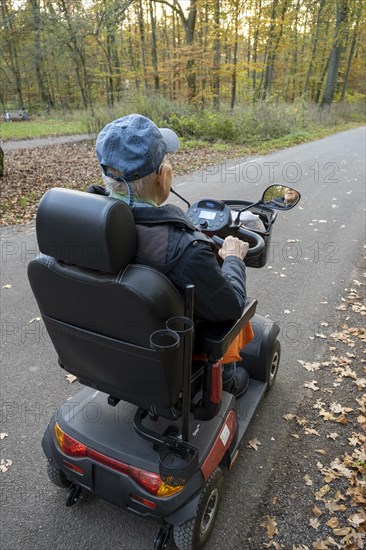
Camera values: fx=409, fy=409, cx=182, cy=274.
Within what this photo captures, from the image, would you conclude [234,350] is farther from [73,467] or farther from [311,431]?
[311,431]

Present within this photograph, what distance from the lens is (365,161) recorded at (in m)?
13.3

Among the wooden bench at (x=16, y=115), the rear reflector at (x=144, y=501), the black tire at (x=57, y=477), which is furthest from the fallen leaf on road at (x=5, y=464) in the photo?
the wooden bench at (x=16, y=115)

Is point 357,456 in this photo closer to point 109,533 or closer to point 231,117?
point 109,533

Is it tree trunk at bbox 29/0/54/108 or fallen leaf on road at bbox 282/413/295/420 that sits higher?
tree trunk at bbox 29/0/54/108

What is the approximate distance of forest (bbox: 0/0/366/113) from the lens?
821 inches

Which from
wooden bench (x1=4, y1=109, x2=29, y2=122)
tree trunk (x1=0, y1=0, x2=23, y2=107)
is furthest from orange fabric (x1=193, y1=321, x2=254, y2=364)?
wooden bench (x1=4, y1=109, x2=29, y2=122)

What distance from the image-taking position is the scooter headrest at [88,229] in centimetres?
144

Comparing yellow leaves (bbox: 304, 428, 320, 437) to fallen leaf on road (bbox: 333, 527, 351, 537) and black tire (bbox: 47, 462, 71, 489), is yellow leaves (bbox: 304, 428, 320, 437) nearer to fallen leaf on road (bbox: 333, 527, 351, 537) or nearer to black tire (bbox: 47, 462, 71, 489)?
fallen leaf on road (bbox: 333, 527, 351, 537)

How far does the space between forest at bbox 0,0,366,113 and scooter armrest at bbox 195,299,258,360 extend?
1577cm

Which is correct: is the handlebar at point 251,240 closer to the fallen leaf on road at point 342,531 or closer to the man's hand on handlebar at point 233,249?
the man's hand on handlebar at point 233,249

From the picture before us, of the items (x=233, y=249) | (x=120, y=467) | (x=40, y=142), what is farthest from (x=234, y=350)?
(x=40, y=142)

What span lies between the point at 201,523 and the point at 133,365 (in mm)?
926

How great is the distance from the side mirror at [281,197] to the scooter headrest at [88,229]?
1.13m

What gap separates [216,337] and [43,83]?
36503 millimetres
